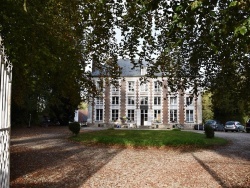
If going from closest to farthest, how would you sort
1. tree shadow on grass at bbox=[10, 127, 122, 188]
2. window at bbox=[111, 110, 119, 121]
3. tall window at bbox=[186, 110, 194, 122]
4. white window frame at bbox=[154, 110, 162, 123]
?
A: tree shadow on grass at bbox=[10, 127, 122, 188] < tall window at bbox=[186, 110, 194, 122] < white window frame at bbox=[154, 110, 162, 123] < window at bbox=[111, 110, 119, 121]

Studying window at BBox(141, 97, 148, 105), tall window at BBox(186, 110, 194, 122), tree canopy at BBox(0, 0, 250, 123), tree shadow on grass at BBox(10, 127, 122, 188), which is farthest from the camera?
window at BBox(141, 97, 148, 105)

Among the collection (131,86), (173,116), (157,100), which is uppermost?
(131,86)

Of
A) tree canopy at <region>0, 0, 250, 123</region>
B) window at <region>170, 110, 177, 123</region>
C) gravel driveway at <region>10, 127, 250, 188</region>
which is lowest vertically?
gravel driveway at <region>10, 127, 250, 188</region>

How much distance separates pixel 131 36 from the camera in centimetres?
1234

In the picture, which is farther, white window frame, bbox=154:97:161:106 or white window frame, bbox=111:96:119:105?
white window frame, bbox=111:96:119:105

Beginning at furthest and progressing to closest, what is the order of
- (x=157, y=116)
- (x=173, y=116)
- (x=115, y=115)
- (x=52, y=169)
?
(x=115, y=115) → (x=157, y=116) → (x=173, y=116) → (x=52, y=169)

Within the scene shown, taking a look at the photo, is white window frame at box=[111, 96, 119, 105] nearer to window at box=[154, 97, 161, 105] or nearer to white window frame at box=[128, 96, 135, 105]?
white window frame at box=[128, 96, 135, 105]

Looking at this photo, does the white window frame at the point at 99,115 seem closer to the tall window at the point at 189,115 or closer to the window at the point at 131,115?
the window at the point at 131,115

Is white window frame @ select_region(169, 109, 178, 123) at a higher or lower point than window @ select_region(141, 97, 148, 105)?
lower

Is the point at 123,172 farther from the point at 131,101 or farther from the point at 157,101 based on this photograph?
the point at 131,101

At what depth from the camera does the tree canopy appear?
4.69 meters

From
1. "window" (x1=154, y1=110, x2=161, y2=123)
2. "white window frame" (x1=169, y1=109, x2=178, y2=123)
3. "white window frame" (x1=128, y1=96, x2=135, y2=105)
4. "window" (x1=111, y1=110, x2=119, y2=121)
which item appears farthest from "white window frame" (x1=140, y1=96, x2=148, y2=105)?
"window" (x1=111, y1=110, x2=119, y2=121)

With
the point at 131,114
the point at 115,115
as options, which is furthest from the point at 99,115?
the point at 131,114

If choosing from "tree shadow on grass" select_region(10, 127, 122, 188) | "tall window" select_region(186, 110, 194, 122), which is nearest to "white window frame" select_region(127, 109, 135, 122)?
"tall window" select_region(186, 110, 194, 122)
